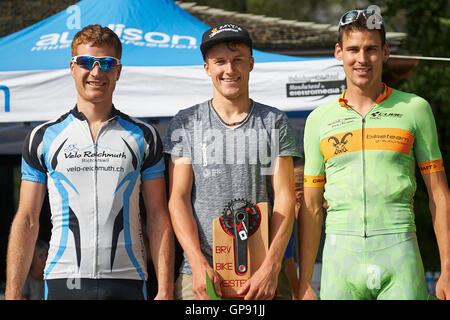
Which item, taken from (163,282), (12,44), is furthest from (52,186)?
(12,44)

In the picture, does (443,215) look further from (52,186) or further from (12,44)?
(12,44)

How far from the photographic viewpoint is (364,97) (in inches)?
140

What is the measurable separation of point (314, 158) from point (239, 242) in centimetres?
61

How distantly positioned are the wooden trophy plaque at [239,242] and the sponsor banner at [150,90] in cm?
198

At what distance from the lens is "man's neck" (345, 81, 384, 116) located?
353 centimetres

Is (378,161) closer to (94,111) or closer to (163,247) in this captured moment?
(163,247)

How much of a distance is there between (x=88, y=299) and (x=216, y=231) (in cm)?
73

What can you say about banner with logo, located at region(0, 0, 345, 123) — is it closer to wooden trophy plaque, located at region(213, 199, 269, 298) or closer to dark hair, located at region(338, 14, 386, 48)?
dark hair, located at region(338, 14, 386, 48)

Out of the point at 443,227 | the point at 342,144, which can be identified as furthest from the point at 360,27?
the point at 443,227

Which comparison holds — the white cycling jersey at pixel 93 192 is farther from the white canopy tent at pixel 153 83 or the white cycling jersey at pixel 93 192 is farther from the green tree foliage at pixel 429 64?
the green tree foliage at pixel 429 64

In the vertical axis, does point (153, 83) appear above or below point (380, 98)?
above

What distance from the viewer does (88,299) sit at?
11.3ft

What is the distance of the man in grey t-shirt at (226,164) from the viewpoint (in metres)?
3.39

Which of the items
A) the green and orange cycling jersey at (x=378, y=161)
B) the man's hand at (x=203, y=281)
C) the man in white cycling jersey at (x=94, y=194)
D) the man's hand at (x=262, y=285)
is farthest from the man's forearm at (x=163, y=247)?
the green and orange cycling jersey at (x=378, y=161)
